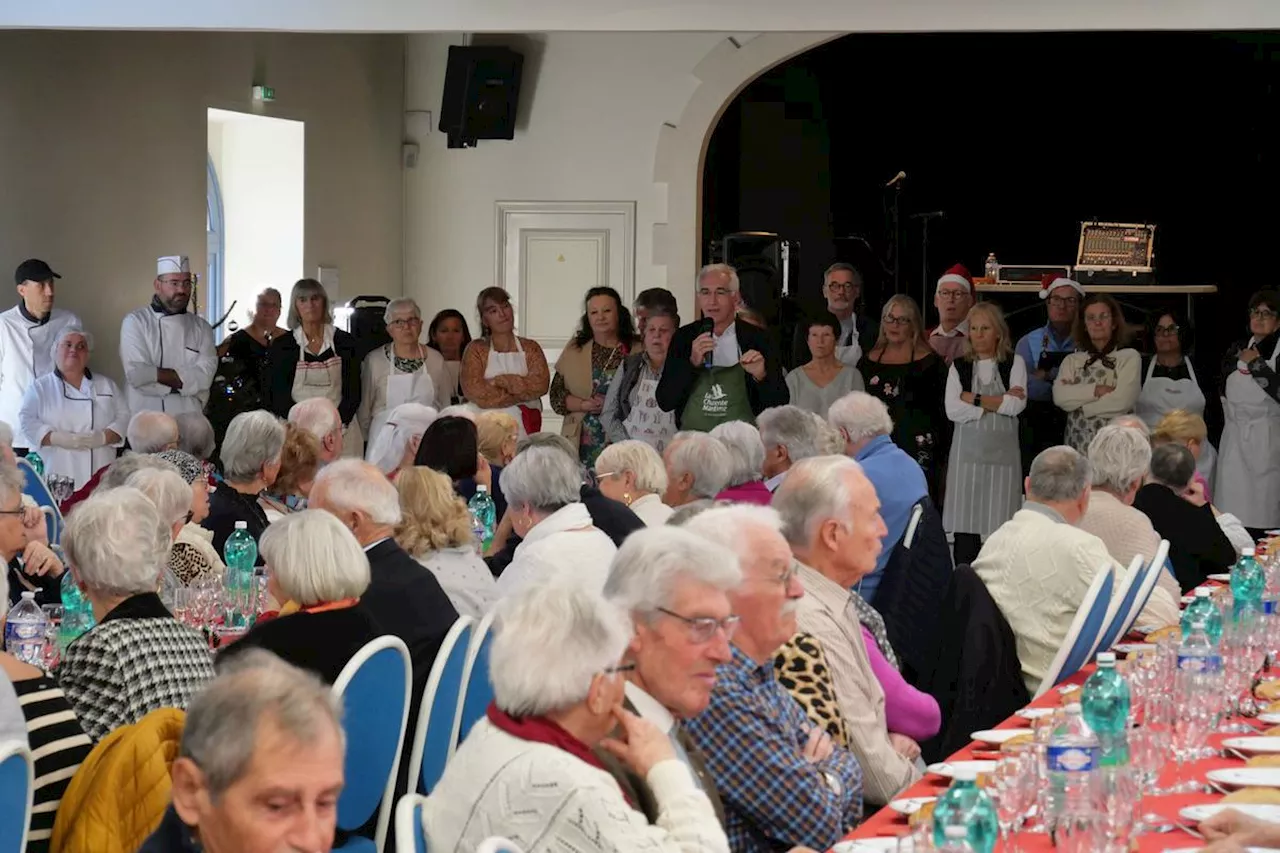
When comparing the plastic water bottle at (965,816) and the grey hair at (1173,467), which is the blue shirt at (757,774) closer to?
the plastic water bottle at (965,816)

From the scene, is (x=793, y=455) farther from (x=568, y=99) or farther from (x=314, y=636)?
(x=568, y=99)

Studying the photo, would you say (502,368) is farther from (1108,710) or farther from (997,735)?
(1108,710)

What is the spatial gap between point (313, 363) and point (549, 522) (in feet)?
15.4

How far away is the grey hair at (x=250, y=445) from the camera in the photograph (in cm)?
567

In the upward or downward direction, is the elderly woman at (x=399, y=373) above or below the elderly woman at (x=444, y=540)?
above

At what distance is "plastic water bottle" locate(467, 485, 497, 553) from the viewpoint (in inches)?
251

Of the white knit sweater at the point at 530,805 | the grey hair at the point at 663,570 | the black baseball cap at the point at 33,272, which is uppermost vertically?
the black baseball cap at the point at 33,272

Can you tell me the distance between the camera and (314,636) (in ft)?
11.9

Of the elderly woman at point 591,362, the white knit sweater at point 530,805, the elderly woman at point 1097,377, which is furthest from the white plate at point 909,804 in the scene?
the elderly woman at point 1097,377

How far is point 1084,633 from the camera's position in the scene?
4.40 m

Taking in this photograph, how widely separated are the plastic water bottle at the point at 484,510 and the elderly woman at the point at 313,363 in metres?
2.84

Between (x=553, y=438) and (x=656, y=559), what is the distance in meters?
3.11

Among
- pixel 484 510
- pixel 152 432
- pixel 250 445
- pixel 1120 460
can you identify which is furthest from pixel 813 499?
pixel 152 432

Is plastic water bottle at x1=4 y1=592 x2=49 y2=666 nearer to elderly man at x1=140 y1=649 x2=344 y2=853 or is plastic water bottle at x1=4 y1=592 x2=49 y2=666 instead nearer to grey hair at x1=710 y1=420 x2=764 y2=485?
grey hair at x1=710 y1=420 x2=764 y2=485
